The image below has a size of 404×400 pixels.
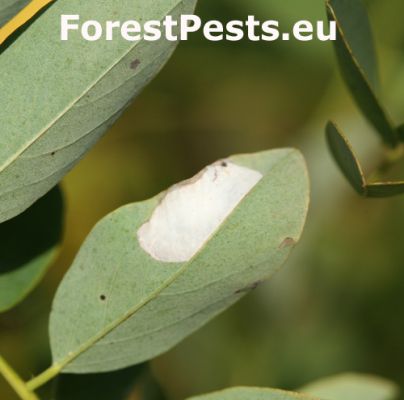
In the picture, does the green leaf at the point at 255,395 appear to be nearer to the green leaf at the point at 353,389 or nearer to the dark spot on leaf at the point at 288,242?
the dark spot on leaf at the point at 288,242

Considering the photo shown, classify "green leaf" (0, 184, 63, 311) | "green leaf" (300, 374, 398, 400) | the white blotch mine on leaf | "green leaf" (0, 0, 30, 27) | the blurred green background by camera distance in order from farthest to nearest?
the blurred green background → "green leaf" (300, 374, 398, 400) → "green leaf" (0, 184, 63, 311) → the white blotch mine on leaf → "green leaf" (0, 0, 30, 27)

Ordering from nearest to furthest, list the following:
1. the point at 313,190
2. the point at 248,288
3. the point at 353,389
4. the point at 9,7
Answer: the point at 9,7 < the point at 248,288 < the point at 353,389 < the point at 313,190

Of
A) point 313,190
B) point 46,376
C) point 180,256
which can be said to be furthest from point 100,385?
point 313,190

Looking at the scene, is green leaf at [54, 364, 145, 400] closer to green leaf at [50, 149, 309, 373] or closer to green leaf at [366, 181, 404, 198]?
green leaf at [50, 149, 309, 373]

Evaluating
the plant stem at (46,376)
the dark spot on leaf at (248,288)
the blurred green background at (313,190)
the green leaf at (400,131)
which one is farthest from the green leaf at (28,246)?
the blurred green background at (313,190)

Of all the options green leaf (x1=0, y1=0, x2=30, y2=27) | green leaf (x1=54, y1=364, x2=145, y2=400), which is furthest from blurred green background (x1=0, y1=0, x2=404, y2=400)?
green leaf (x1=0, y1=0, x2=30, y2=27)

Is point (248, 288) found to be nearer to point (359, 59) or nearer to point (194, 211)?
point (194, 211)

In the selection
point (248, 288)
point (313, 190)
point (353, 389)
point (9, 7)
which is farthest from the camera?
point (313, 190)
